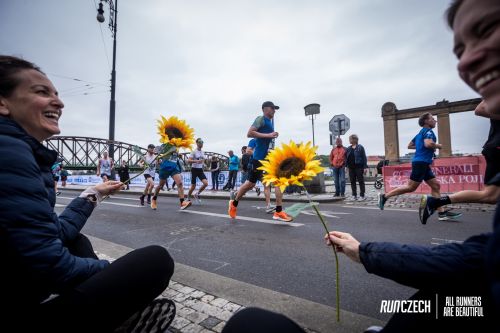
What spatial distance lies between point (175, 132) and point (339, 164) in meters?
7.48

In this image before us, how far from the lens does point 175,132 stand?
270cm

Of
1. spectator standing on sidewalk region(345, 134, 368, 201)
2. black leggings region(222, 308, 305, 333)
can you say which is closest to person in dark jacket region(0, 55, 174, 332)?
black leggings region(222, 308, 305, 333)

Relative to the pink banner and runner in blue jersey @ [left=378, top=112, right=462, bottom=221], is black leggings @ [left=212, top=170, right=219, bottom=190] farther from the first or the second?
Result: runner in blue jersey @ [left=378, top=112, right=462, bottom=221]

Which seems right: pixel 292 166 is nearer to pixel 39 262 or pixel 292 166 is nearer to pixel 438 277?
pixel 438 277

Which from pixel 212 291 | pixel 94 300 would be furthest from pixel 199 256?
pixel 94 300

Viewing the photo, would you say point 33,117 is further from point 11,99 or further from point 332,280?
point 332,280

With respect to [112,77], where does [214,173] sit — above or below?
below

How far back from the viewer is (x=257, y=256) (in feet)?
10.2

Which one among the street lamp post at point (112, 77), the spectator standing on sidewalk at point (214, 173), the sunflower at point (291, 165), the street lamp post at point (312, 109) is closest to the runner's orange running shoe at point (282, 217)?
the sunflower at point (291, 165)

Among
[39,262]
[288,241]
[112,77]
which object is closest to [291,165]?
[39,262]

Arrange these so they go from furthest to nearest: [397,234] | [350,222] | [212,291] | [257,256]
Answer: [350,222] < [397,234] < [257,256] < [212,291]

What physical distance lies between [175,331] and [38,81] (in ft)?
5.18

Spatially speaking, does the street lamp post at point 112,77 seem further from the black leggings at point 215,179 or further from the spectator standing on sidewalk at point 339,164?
the spectator standing on sidewalk at point 339,164

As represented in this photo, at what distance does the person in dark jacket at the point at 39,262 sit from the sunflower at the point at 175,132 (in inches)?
48.2
